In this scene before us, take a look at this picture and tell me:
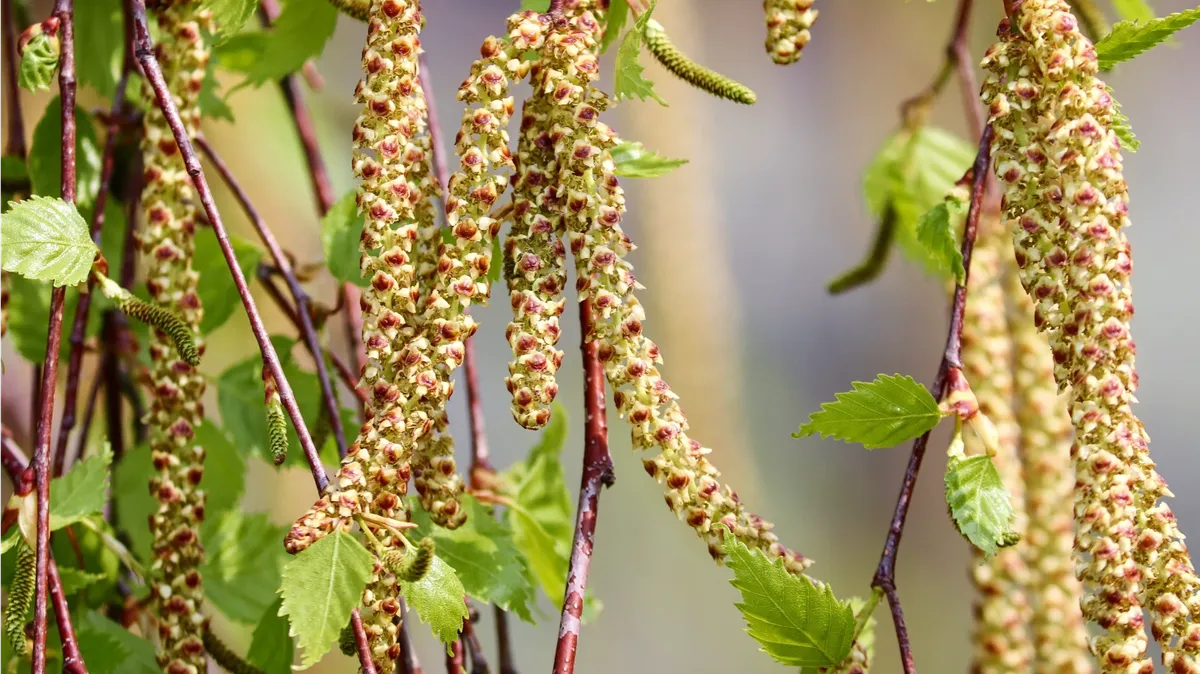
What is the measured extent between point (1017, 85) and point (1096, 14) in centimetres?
26

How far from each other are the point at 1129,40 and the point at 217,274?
0.40 m

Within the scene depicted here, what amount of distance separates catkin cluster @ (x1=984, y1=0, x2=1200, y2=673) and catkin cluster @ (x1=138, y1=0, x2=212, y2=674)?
11.3 inches

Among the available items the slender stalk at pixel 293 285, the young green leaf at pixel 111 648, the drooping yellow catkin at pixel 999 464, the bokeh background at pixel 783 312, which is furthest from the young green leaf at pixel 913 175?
the bokeh background at pixel 783 312

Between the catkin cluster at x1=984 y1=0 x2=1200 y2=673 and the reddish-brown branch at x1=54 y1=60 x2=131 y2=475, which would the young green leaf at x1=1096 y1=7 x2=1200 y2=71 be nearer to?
the catkin cluster at x1=984 y1=0 x2=1200 y2=673

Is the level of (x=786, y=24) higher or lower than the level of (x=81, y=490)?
higher

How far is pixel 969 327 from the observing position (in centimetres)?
59

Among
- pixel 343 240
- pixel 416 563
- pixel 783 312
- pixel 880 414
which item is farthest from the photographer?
pixel 783 312

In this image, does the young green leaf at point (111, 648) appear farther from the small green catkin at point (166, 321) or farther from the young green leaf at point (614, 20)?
the young green leaf at point (614, 20)

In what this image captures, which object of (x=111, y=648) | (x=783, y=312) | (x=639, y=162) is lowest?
(x=111, y=648)

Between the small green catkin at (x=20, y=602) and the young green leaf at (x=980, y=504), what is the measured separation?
30 centimetres

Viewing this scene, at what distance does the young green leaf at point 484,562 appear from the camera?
42 centimetres

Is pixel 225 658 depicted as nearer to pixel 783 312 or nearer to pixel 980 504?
pixel 980 504

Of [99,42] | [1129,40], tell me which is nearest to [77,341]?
[99,42]

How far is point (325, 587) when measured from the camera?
295 millimetres
